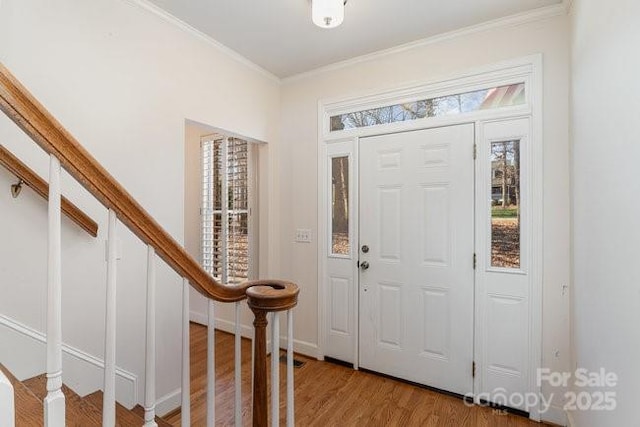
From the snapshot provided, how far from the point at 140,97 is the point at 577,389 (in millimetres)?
3111

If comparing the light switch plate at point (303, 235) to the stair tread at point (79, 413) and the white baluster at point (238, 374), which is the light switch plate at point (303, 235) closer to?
the white baluster at point (238, 374)

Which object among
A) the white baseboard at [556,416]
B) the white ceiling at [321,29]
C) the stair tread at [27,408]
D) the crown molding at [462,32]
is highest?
the white ceiling at [321,29]

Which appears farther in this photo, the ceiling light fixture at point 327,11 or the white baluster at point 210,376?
the ceiling light fixture at point 327,11

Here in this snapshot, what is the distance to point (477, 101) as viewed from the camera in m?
2.29

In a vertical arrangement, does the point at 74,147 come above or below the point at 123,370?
above

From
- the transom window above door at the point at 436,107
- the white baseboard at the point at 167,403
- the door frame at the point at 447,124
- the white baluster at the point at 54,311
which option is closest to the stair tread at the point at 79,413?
the white baluster at the point at 54,311

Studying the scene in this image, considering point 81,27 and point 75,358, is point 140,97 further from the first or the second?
point 75,358

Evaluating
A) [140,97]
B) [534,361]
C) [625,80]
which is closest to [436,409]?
[534,361]

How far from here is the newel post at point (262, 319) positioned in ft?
3.77

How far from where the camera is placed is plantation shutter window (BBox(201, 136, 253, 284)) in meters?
3.38

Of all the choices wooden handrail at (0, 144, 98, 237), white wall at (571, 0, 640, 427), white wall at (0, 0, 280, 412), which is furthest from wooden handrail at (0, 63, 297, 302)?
white wall at (571, 0, 640, 427)

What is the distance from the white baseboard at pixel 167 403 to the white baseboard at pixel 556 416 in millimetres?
2370

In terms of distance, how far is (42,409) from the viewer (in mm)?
917

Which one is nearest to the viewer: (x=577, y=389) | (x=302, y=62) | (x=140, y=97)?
(x=577, y=389)
